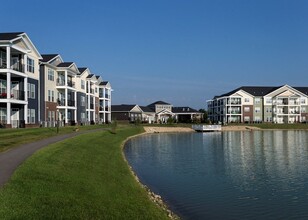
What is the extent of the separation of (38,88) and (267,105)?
81.3 m

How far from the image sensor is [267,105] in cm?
11381

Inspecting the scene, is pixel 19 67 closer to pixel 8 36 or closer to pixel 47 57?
pixel 8 36

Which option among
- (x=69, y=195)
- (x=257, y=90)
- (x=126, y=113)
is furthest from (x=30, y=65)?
(x=257, y=90)

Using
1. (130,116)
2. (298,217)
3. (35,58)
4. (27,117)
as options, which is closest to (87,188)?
(298,217)

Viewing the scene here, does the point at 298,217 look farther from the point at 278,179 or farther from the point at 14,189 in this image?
the point at 14,189

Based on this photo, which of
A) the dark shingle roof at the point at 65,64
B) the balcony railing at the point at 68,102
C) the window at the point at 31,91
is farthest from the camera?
the dark shingle roof at the point at 65,64

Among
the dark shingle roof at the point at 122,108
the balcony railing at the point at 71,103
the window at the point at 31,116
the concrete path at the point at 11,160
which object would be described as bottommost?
the concrete path at the point at 11,160

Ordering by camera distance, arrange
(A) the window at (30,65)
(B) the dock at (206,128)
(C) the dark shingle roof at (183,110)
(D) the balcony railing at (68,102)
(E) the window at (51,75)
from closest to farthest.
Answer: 1. (A) the window at (30,65)
2. (E) the window at (51,75)
3. (D) the balcony railing at (68,102)
4. (B) the dock at (206,128)
5. (C) the dark shingle roof at (183,110)

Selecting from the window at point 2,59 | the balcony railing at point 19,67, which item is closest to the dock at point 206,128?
the balcony railing at point 19,67

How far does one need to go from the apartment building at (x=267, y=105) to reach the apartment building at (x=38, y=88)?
181 feet

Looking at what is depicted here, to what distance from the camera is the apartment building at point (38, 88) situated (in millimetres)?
40406

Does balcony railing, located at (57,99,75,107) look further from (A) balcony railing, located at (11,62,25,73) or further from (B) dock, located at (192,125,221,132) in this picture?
(B) dock, located at (192,125,221,132)

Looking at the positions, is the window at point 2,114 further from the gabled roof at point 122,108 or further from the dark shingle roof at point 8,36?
the gabled roof at point 122,108

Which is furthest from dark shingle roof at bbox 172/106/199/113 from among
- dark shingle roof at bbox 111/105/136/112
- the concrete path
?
the concrete path
